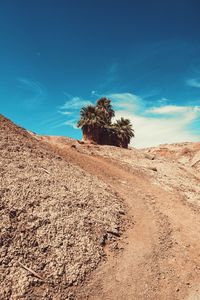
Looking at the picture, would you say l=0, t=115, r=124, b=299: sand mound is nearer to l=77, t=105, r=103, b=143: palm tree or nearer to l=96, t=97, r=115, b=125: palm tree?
l=77, t=105, r=103, b=143: palm tree

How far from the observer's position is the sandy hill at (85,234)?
980 centimetres

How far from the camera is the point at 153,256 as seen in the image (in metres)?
12.1

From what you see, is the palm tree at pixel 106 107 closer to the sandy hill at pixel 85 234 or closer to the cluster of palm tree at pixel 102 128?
the cluster of palm tree at pixel 102 128

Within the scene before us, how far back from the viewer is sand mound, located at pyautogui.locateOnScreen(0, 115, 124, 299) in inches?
372

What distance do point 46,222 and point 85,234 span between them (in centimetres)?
188

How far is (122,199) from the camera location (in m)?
17.1

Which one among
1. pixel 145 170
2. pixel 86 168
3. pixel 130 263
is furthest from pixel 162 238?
pixel 145 170

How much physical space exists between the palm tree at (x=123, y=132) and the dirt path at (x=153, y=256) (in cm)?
3271

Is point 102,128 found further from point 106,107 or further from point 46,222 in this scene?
point 46,222

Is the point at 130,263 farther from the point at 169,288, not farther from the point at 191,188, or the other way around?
the point at 191,188

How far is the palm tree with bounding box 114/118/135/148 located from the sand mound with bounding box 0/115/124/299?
112ft

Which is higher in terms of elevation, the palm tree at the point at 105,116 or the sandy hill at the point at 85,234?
the palm tree at the point at 105,116

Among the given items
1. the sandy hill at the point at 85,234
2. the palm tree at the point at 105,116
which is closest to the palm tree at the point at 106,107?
the palm tree at the point at 105,116

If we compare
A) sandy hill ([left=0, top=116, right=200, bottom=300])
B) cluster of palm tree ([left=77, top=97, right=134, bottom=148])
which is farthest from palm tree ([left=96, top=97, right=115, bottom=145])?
sandy hill ([left=0, top=116, right=200, bottom=300])
